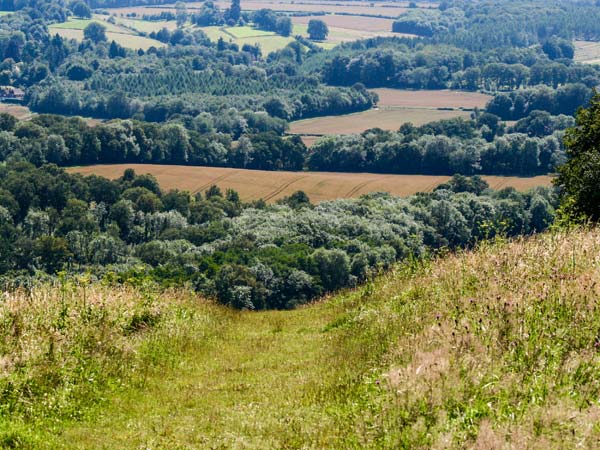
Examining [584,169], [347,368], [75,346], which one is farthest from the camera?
[584,169]

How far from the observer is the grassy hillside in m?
9.95

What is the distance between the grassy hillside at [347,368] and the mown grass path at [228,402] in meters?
0.03

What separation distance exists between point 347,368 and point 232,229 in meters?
80.7

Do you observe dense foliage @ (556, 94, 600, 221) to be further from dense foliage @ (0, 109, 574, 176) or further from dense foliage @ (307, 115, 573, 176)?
dense foliage @ (0, 109, 574, 176)

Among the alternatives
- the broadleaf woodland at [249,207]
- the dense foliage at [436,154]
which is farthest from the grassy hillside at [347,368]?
the dense foliage at [436,154]

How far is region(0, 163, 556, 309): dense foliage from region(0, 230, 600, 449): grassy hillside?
149 feet

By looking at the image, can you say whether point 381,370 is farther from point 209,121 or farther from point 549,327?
point 209,121

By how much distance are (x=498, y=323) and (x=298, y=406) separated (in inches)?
119

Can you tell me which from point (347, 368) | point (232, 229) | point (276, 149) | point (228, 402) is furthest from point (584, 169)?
point (276, 149)

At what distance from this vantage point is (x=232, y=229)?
306ft

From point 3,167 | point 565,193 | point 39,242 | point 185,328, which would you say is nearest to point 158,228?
point 39,242

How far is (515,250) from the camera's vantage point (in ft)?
51.6

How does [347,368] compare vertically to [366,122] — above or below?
above

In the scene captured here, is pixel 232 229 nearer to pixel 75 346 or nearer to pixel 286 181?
pixel 286 181
